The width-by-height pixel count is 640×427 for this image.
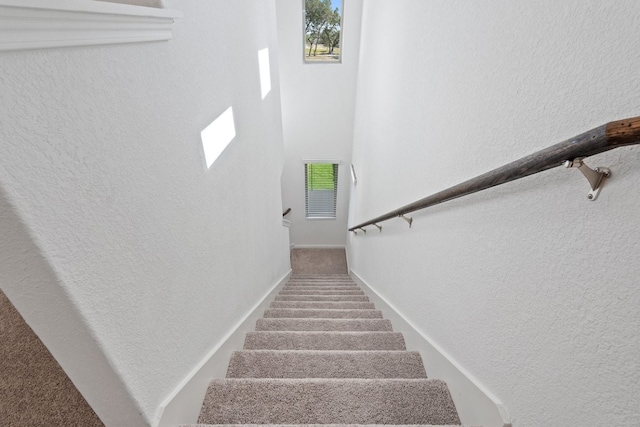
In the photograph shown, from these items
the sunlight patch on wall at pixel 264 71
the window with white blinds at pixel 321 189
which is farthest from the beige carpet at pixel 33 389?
the window with white blinds at pixel 321 189

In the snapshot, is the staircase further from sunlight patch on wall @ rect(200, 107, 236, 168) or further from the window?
the window

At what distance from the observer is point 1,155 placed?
462 mm

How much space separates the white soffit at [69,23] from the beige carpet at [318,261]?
5.02 m

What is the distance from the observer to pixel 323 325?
6.03 ft

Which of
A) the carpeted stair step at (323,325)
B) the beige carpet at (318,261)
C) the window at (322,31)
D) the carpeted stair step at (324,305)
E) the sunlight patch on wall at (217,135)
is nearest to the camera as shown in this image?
the sunlight patch on wall at (217,135)

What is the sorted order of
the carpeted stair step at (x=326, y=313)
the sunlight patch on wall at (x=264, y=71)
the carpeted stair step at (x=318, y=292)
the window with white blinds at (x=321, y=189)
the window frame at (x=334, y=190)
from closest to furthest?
the carpeted stair step at (x=326, y=313) → the sunlight patch on wall at (x=264, y=71) → the carpeted stair step at (x=318, y=292) → the window frame at (x=334, y=190) → the window with white blinds at (x=321, y=189)

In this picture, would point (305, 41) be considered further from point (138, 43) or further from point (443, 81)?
point (138, 43)

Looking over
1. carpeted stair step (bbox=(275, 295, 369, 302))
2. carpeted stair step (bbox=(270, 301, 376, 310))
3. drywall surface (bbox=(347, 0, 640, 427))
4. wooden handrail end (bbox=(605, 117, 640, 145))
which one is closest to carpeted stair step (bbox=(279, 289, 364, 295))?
carpeted stair step (bbox=(275, 295, 369, 302))

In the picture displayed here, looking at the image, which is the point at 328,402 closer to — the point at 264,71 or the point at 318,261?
the point at 264,71

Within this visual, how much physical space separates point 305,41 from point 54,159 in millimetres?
5213

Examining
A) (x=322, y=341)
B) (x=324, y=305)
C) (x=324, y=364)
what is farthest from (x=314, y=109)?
(x=324, y=364)

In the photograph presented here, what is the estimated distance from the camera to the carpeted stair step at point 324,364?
125 centimetres

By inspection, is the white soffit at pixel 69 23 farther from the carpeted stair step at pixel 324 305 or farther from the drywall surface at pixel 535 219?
the carpeted stair step at pixel 324 305

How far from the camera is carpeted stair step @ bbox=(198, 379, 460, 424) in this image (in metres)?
0.98
